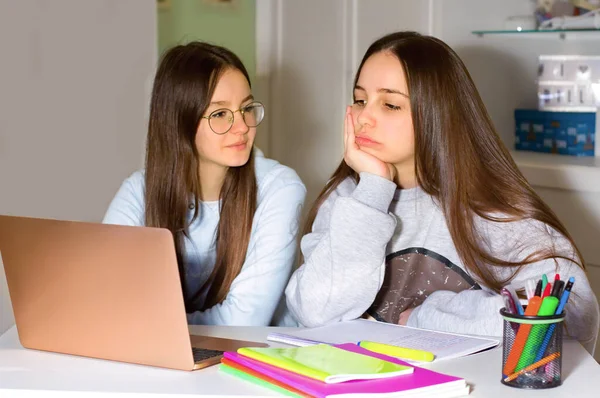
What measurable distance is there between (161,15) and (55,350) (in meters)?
2.29

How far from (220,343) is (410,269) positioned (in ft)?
1.52

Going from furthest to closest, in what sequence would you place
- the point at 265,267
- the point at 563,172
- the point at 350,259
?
the point at 563,172 < the point at 265,267 < the point at 350,259

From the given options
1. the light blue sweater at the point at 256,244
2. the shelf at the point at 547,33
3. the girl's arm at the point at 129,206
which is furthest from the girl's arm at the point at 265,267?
the shelf at the point at 547,33

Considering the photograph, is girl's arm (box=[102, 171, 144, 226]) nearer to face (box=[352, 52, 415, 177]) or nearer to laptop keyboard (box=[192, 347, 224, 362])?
face (box=[352, 52, 415, 177])

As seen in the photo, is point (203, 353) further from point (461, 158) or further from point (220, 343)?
point (461, 158)

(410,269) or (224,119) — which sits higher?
(224,119)

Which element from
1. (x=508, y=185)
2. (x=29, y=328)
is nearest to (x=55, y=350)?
(x=29, y=328)

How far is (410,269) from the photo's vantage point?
5.66 feet

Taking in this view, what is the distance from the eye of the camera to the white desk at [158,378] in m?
1.17

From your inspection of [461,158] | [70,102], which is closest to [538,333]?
[461,158]

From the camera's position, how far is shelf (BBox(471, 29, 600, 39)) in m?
2.87

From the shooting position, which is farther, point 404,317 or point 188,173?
point 188,173

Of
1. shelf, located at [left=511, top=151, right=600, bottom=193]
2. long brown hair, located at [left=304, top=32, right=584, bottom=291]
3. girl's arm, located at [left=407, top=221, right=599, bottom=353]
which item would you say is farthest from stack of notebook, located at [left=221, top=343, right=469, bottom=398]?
shelf, located at [left=511, top=151, right=600, bottom=193]

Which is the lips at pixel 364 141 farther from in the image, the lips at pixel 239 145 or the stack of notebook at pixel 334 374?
the stack of notebook at pixel 334 374
